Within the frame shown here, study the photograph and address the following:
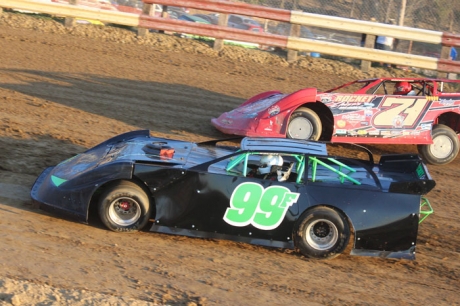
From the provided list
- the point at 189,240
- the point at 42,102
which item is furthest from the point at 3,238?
the point at 42,102

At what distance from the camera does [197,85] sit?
12.5 m

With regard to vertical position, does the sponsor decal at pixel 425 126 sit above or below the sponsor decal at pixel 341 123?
above

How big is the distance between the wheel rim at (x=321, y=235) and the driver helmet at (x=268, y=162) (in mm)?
720

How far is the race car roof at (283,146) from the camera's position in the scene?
643 centimetres

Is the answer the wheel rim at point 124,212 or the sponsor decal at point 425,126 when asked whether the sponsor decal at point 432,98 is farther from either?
the wheel rim at point 124,212

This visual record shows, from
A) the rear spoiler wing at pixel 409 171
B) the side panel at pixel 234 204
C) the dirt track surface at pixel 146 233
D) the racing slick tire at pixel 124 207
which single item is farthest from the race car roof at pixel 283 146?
the racing slick tire at pixel 124 207

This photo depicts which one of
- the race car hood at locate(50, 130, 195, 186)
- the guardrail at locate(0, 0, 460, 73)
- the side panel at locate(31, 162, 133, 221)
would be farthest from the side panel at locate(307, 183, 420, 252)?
the guardrail at locate(0, 0, 460, 73)

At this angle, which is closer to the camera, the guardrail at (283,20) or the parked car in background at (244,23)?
the guardrail at (283,20)

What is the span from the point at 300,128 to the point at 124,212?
149 inches

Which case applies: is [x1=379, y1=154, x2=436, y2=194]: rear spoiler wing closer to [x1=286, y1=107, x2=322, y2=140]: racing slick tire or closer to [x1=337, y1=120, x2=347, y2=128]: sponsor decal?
[x1=337, y1=120, x2=347, y2=128]: sponsor decal

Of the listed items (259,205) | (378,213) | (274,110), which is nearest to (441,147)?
(274,110)

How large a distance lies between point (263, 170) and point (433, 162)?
13.6 ft

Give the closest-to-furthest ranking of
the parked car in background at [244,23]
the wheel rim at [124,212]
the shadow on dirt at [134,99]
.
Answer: the wheel rim at [124,212], the shadow on dirt at [134,99], the parked car in background at [244,23]

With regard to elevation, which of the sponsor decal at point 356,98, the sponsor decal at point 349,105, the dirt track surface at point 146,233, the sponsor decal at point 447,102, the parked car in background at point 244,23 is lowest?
the dirt track surface at point 146,233
